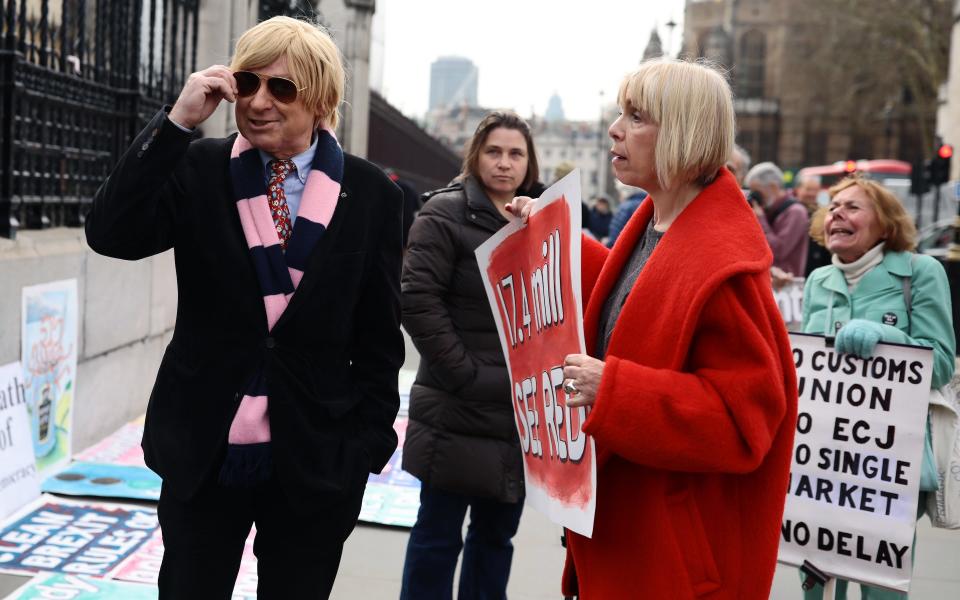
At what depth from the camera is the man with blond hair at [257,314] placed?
8.60ft

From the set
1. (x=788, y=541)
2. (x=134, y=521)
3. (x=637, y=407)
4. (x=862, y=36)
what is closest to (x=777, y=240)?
(x=788, y=541)

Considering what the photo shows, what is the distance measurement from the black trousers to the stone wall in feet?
10.8

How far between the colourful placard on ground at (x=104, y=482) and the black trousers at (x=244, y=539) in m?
3.23

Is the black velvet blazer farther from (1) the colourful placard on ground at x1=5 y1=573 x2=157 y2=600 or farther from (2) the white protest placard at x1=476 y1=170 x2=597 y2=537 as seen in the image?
(1) the colourful placard on ground at x1=5 y1=573 x2=157 y2=600

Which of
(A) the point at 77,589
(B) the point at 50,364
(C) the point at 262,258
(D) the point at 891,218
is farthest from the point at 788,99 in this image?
(C) the point at 262,258

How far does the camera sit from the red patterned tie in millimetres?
2732

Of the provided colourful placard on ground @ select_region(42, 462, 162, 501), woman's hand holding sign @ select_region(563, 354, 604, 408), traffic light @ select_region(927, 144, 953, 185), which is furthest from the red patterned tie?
traffic light @ select_region(927, 144, 953, 185)

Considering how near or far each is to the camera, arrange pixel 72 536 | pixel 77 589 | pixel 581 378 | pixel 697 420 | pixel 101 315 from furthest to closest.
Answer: pixel 101 315 < pixel 72 536 < pixel 77 589 < pixel 581 378 < pixel 697 420

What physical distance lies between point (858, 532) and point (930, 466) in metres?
0.38

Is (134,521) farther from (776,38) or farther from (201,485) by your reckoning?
(776,38)

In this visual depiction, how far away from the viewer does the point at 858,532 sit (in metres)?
4.06

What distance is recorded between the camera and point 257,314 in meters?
2.65

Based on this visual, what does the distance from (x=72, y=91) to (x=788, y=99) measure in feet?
249

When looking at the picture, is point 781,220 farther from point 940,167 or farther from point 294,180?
point 940,167
